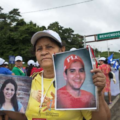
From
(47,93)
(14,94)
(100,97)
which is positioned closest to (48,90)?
(47,93)

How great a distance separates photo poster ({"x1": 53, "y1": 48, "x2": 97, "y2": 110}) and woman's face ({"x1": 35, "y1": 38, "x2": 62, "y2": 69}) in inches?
5.8

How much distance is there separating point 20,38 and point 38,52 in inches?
992

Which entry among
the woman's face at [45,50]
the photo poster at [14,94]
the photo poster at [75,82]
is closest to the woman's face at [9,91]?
the photo poster at [14,94]

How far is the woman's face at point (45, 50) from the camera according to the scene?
1.43 m

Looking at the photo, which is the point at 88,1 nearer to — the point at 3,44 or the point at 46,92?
the point at 46,92

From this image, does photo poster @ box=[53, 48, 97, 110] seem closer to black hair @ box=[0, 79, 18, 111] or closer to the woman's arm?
the woman's arm

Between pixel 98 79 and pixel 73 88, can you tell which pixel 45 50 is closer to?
pixel 73 88

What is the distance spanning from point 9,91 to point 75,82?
590mm

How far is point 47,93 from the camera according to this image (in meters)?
1.43

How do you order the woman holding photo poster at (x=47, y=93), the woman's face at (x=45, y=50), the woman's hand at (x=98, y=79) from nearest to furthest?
Answer: the woman's hand at (x=98, y=79) < the woman holding photo poster at (x=47, y=93) < the woman's face at (x=45, y=50)

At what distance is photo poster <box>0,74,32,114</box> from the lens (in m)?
1.43

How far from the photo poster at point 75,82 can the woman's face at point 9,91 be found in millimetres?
418

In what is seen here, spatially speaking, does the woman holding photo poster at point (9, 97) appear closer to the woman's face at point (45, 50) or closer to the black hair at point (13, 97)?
the black hair at point (13, 97)

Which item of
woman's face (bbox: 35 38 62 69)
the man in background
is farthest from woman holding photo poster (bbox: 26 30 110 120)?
the man in background
